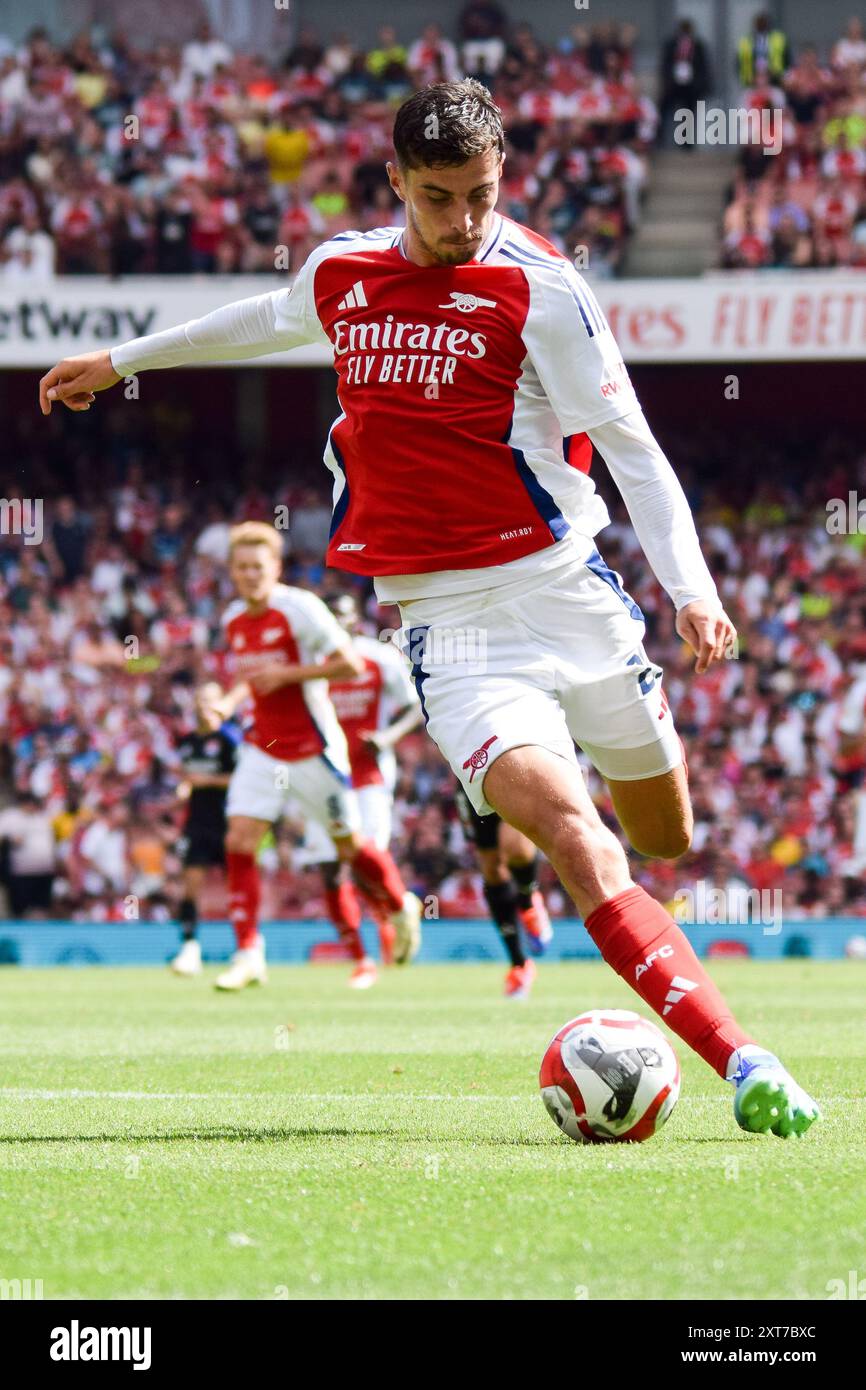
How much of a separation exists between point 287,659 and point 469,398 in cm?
700

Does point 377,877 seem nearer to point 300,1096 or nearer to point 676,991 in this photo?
point 300,1096

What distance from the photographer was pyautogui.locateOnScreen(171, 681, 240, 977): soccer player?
1476cm

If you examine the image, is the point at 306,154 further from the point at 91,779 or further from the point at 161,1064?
the point at 161,1064

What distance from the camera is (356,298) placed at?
524 cm

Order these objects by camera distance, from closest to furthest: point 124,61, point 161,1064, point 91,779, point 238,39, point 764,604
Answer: point 161,1064, point 91,779, point 764,604, point 124,61, point 238,39

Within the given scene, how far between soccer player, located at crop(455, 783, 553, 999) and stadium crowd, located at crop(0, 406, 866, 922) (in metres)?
7.17

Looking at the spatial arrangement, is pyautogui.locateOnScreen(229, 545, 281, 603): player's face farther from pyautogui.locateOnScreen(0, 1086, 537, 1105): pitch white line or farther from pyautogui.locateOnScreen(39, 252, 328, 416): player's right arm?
pyautogui.locateOnScreen(39, 252, 328, 416): player's right arm

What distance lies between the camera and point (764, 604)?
2147 centimetres

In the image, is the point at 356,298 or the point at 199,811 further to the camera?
the point at 199,811

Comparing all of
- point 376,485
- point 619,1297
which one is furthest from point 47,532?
point 619,1297

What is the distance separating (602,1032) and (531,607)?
112 cm

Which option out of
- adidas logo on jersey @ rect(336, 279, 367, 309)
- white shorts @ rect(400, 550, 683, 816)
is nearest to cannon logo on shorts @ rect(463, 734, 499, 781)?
white shorts @ rect(400, 550, 683, 816)

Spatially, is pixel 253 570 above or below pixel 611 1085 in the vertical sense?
above

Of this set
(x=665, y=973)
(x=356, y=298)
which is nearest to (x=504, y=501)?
(x=356, y=298)
